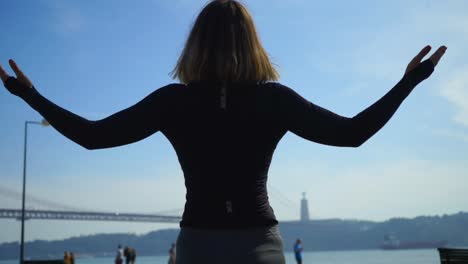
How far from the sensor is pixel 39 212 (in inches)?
2479

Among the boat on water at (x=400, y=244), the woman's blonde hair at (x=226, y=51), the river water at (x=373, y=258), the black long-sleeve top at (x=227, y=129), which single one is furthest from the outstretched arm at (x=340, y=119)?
the boat on water at (x=400, y=244)

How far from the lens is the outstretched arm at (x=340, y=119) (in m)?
1.69

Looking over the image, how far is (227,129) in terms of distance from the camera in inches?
66.6

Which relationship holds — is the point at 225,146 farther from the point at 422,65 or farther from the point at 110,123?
the point at 422,65

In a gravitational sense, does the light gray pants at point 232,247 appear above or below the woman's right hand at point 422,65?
below

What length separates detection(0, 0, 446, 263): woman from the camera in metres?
1.63

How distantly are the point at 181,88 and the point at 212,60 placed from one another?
0.13 meters

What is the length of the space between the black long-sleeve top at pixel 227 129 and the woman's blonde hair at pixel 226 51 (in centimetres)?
3

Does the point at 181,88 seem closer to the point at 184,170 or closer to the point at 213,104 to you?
the point at 213,104

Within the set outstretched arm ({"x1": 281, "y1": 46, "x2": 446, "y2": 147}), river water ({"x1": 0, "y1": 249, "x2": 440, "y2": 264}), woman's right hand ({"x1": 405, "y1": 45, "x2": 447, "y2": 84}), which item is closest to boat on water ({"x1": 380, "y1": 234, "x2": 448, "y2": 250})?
river water ({"x1": 0, "y1": 249, "x2": 440, "y2": 264})

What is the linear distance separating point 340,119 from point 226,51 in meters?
0.40

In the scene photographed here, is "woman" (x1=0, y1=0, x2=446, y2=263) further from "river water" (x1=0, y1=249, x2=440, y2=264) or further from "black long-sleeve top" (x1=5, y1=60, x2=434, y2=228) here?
"river water" (x1=0, y1=249, x2=440, y2=264)

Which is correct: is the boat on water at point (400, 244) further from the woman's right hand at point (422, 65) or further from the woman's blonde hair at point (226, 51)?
the woman's blonde hair at point (226, 51)

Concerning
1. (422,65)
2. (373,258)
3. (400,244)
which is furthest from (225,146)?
(400,244)
